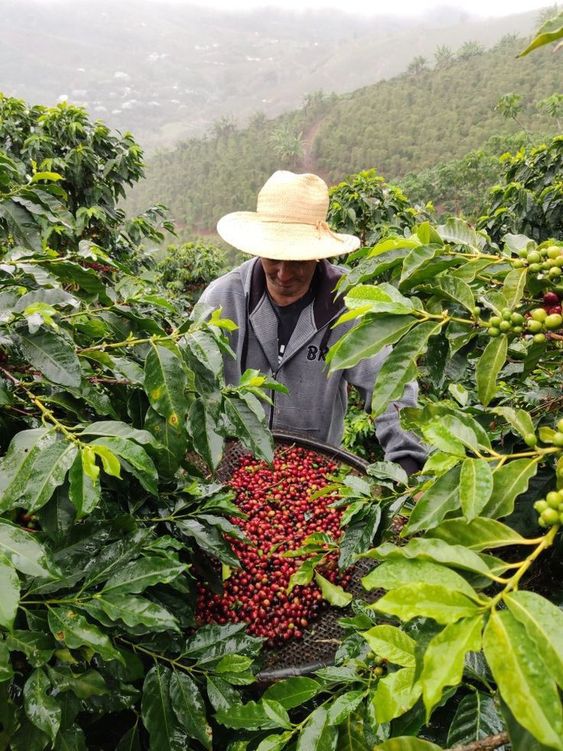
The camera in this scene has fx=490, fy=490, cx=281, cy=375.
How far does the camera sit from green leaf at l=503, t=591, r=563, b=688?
1.39 feet

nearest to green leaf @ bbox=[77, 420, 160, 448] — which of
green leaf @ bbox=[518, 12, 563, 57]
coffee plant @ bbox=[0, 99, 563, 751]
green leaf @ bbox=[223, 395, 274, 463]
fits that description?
coffee plant @ bbox=[0, 99, 563, 751]

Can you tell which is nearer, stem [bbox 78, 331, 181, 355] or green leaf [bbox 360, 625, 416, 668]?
green leaf [bbox 360, 625, 416, 668]

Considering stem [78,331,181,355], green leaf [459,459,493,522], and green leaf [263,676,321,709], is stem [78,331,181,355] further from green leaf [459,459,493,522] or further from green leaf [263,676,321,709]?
green leaf [263,676,321,709]

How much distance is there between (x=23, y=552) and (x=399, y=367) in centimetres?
62

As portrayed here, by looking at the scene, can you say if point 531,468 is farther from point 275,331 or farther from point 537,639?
point 275,331

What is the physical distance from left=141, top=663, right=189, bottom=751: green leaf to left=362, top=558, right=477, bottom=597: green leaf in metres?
0.67

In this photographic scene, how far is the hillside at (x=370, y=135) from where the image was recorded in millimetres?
26875

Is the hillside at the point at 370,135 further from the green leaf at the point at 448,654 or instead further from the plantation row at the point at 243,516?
the green leaf at the point at 448,654

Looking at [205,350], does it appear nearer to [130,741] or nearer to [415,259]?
[415,259]

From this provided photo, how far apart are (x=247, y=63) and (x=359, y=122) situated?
307 feet

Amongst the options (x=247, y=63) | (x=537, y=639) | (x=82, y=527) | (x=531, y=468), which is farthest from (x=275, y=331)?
(x=247, y=63)

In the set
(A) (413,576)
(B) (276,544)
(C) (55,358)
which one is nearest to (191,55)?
(B) (276,544)

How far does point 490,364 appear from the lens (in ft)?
2.62

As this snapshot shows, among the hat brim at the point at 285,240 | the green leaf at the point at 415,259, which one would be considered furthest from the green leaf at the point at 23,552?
the hat brim at the point at 285,240
